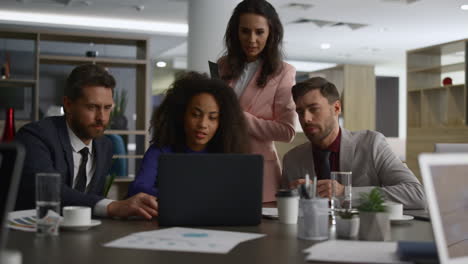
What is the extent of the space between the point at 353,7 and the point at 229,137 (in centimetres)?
617

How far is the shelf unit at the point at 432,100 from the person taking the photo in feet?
24.3

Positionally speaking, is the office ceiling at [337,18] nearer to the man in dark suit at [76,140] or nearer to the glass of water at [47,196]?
the man in dark suit at [76,140]

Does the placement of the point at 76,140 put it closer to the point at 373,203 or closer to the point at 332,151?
the point at 332,151

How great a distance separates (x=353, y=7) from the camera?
769 centimetres

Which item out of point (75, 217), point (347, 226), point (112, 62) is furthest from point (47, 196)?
point (112, 62)

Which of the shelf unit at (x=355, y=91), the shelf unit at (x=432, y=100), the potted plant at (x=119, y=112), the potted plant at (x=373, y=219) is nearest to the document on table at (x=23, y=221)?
the potted plant at (x=373, y=219)

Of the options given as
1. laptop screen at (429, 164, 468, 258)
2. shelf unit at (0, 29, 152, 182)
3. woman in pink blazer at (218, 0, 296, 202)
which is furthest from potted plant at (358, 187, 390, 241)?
shelf unit at (0, 29, 152, 182)

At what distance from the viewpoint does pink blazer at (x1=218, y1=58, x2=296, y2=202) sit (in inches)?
91.2

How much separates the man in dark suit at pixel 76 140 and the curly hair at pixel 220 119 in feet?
0.79

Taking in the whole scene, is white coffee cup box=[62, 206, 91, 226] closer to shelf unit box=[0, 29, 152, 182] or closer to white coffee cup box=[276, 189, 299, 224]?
white coffee cup box=[276, 189, 299, 224]

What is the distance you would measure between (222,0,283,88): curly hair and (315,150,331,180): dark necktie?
0.38 meters

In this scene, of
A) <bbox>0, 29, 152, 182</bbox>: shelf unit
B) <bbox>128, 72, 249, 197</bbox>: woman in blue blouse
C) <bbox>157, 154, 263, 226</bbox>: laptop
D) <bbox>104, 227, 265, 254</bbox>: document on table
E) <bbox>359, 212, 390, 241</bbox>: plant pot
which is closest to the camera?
<bbox>104, 227, 265, 254</bbox>: document on table

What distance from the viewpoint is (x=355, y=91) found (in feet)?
29.0

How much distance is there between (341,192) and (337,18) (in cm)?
718
